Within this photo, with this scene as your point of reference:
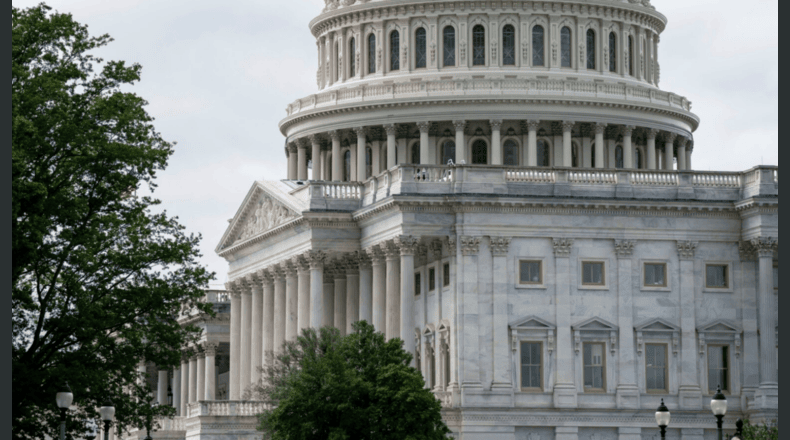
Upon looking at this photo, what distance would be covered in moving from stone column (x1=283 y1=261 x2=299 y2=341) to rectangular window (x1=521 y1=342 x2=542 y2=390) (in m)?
16.8

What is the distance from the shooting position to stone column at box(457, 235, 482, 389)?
96375mm

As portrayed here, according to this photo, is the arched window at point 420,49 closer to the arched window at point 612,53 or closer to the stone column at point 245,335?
Answer: the arched window at point 612,53

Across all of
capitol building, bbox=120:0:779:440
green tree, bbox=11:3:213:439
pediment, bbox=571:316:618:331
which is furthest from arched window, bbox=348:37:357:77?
green tree, bbox=11:3:213:439

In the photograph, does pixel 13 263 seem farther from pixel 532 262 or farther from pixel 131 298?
pixel 532 262

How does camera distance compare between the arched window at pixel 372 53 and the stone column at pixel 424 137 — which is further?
the arched window at pixel 372 53

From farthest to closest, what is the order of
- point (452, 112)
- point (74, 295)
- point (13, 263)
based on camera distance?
point (452, 112)
point (74, 295)
point (13, 263)

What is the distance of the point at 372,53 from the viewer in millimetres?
133500

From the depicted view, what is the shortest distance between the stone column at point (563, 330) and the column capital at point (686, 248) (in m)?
5.60

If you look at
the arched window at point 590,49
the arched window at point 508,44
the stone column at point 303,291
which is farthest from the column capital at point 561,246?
the arched window at point 590,49

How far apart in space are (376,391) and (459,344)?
48.8 ft

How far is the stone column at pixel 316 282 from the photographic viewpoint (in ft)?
349

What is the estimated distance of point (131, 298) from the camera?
6581cm

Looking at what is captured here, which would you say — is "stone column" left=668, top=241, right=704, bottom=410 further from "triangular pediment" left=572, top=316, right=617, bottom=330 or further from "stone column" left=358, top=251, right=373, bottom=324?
"stone column" left=358, top=251, right=373, bottom=324

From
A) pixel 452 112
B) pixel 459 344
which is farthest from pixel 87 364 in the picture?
pixel 452 112
